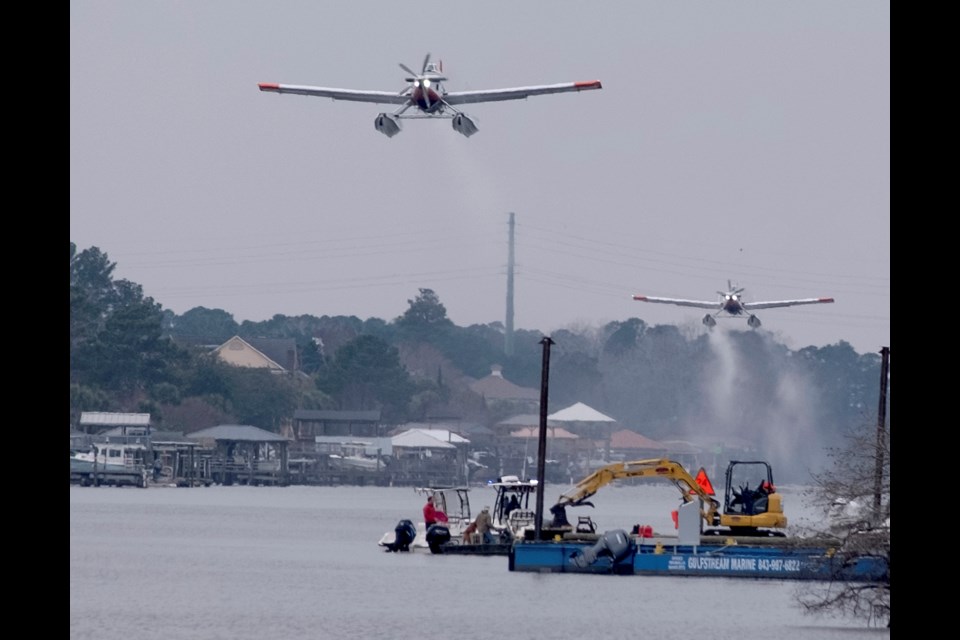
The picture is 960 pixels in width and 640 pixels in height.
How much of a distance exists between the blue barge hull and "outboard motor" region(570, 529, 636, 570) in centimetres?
3

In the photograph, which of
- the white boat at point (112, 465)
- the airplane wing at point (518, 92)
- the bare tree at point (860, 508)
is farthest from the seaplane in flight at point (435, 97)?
the white boat at point (112, 465)

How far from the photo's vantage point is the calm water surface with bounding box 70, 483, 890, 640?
38.8m

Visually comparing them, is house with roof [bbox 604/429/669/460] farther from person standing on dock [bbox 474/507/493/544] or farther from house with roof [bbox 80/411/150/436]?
person standing on dock [bbox 474/507/493/544]

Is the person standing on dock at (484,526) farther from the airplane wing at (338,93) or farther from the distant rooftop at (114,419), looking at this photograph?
the distant rooftop at (114,419)

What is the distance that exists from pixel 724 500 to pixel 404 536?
17159 millimetres

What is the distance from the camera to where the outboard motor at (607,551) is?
1902 inches

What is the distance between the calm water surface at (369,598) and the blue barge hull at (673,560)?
1.98ft

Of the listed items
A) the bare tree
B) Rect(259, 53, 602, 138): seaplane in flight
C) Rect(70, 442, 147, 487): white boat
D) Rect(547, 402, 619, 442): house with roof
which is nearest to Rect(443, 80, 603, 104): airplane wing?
Rect(259, 53, 602, 138): seaplane in flight

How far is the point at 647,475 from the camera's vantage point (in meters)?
53.1

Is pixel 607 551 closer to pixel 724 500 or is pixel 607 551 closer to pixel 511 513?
pixel 724 500

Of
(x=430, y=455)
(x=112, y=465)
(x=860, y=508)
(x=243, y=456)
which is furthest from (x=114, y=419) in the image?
(x=860, y=508)
